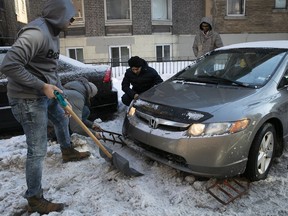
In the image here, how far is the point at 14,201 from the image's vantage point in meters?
3.11

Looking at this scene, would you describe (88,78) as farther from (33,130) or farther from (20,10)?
(20,10)

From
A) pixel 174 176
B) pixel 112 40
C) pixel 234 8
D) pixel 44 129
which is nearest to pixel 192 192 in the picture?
pixel 174 176

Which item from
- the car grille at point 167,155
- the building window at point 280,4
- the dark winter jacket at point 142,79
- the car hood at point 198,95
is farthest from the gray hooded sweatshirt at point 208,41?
the building window at point 280,4

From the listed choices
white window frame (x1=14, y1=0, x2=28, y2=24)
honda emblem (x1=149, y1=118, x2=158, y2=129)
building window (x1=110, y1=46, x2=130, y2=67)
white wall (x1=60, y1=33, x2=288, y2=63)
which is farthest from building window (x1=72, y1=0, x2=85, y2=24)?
honda emblem (x1=149, y1=118, x2=158, y2=129)

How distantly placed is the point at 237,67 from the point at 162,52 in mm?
12896

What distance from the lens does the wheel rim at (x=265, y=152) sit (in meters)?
3.36

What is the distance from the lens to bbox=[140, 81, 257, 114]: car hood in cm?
331

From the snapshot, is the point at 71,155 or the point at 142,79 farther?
the point at 142,79

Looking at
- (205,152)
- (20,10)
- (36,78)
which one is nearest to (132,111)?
(205,152)

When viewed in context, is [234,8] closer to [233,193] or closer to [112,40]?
[112,40]

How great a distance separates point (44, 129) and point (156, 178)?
4.42 ft

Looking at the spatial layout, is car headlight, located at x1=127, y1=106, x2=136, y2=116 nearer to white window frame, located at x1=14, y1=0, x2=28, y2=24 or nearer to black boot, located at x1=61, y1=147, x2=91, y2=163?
black boot, located at x1=61, y1=147, x2=91, y2=163

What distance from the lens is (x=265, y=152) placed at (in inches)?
135

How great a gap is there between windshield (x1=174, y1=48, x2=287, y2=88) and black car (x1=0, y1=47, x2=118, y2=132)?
1.65 metres
